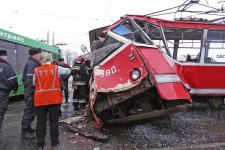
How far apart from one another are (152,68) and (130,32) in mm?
1651

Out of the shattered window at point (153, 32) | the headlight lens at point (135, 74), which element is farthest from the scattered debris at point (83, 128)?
the shattered window at point (153, 32)

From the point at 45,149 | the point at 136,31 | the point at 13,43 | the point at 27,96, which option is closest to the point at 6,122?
the point at 27,96

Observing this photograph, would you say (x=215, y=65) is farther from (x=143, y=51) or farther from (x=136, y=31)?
(x=143, y=51)

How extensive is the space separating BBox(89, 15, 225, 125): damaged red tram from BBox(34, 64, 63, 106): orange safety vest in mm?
980

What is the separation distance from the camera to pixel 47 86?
6.84 m

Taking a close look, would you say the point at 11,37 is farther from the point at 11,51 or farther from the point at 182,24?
the point at 182,24

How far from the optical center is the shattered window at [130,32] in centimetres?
831

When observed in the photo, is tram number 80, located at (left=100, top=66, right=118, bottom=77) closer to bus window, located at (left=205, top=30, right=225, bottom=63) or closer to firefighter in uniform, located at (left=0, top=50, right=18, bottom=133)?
firefighter in uniform, located at (left=0, top=50, right=18, bottom=133)

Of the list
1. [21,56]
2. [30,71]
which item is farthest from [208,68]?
[21,56]

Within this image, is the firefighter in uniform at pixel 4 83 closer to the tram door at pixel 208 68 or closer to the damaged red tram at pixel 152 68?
the damaged red tram at pixel 152 68

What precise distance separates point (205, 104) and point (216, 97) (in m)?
0.37

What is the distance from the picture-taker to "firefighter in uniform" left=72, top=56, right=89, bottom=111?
35.8 ft

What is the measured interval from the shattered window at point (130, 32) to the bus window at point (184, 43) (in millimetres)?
1381

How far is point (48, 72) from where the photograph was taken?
6.87 meters
